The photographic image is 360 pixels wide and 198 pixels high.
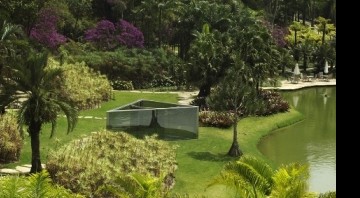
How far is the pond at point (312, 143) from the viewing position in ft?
A: 68.7

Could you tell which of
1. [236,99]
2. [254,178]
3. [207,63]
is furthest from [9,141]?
[207,63]

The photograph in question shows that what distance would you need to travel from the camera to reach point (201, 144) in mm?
23938

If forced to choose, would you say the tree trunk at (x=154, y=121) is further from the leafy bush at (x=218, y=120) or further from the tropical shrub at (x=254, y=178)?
the tropical shrub at (x=254, y=178)

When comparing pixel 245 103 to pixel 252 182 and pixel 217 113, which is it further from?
pixel 252 182

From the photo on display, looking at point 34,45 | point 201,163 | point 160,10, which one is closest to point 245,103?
point 201,163

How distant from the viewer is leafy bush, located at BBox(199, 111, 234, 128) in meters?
27.5

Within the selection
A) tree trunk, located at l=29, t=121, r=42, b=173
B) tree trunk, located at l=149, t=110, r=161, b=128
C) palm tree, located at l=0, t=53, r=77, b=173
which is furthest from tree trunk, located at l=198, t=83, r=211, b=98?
tree trunk, located at l=29, t=121, r=42, b=173

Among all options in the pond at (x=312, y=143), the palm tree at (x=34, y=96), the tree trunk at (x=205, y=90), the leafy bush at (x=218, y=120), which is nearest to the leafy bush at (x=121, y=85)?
the tree trunk at (x=205, y=90)

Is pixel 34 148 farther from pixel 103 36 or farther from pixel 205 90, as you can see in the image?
pixel 103 36

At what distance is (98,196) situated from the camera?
50.1ft

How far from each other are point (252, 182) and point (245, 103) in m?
13.6

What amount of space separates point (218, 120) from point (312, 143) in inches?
188

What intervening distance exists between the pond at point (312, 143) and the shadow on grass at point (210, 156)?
2.37m
